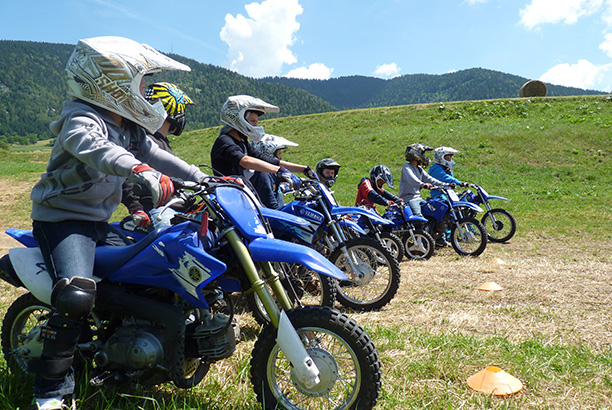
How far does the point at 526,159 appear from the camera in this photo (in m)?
19.3

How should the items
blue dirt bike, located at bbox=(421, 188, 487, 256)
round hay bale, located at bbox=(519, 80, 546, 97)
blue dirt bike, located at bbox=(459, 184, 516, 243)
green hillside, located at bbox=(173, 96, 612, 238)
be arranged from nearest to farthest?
blue dirt bike, located at bbox=(421, 188, 487, 256) < blue dirt bike, located at bbox=(459, 184, 516, 243) < green hillside, located at bbox=(173, 96, 612, 238) < round hay bale, located at bbox=(519, 80, 546, 97)

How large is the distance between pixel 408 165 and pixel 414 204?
887 millimetres

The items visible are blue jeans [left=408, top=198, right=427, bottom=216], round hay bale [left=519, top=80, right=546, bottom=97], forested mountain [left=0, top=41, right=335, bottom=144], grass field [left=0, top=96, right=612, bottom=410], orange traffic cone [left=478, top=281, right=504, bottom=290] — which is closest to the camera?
grass field [left=0, top=96, right=612, bottom=410]

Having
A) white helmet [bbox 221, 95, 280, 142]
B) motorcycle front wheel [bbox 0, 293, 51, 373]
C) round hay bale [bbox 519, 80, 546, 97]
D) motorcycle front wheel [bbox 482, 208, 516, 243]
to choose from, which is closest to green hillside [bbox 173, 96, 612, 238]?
motorcycle front wheel [bbox 482, 208, 516, 243]

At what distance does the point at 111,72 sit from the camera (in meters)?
2.39

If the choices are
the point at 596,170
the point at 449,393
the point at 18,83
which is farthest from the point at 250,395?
the point at 18,83

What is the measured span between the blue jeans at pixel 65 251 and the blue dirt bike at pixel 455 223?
6770mm

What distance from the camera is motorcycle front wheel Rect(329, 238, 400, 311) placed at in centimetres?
459

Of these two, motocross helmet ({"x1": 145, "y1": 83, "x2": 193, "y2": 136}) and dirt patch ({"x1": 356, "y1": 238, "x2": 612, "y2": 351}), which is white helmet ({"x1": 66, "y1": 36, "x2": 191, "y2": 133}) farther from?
dirt patch ({"x1": 356, "y1": 238, "x2": 612, "y2": 351})

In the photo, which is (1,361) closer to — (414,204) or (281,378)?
(281,378)

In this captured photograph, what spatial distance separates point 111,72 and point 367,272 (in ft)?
10.5

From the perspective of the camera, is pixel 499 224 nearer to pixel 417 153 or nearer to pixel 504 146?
pixel 417 153

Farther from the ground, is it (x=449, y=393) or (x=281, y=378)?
(x=281, y=378)

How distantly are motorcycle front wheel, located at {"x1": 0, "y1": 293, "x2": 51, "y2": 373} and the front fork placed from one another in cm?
147
